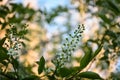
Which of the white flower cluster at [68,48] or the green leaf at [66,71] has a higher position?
the white flower cluster at [68,48]

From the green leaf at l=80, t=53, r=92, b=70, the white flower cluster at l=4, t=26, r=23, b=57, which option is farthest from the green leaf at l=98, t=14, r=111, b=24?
the green leaf at l=80, t=53, r=92, b=70

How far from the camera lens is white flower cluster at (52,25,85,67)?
1.63 meters

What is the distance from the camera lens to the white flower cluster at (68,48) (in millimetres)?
1633

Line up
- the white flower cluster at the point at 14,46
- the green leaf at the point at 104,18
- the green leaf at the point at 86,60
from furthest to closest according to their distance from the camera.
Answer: the green leaf at the point at 104,18
the white flower cluster at the point at 14,46
the green leaf at the point at 86,60

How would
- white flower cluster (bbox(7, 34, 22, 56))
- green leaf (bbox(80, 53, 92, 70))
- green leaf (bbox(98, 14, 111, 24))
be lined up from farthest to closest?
green leaf (bbox(98, 14, 111, 24))
white flower cluster (bbox(7, 34, 22, 56))
green leaf (bbox(80, 53, 92, 70))

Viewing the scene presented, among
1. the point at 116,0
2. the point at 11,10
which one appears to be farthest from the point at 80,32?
the point at 11,10

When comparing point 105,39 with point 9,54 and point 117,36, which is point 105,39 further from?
point 9,54

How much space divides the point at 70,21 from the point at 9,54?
7.51m

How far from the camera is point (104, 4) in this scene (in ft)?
10.2

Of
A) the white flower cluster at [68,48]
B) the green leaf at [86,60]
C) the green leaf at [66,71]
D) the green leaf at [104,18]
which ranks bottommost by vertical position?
the green leaf at [66,71]

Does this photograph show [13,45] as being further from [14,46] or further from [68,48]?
[68,48]

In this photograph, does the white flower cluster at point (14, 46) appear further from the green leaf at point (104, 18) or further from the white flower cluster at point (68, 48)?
the green leaf at point (104, 18)

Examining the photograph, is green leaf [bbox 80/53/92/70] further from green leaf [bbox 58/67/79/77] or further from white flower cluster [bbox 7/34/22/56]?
white flower cluster [bbox 7/34/22/56]

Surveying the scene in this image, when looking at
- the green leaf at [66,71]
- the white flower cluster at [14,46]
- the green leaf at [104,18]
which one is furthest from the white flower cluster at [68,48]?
the green leaf at [104,18]
